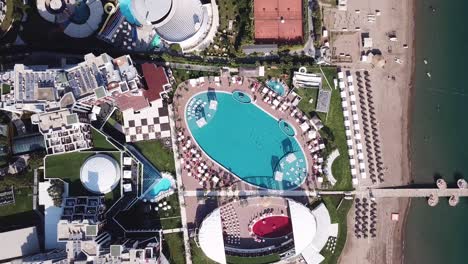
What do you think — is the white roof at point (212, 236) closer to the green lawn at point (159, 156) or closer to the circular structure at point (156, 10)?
the green lawn at point (159, 156)

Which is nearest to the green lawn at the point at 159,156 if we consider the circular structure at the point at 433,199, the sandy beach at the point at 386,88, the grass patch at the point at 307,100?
the grass patch at the point at 307,100

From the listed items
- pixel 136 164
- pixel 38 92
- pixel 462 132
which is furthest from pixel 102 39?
pixel 462 132

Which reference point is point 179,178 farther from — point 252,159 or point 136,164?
point 252,159

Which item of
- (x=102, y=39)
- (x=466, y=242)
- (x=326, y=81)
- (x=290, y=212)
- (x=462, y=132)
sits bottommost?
(x=466, y=242)

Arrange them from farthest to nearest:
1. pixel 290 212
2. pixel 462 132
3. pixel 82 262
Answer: pixel 462 132 < pixel 290 212 < pixel 82 262

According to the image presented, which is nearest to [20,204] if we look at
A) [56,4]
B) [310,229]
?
[56,4]

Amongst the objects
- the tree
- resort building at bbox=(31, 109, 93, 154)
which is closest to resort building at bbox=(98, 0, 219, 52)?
resort building at bbox=(31, 109, 93, 154)

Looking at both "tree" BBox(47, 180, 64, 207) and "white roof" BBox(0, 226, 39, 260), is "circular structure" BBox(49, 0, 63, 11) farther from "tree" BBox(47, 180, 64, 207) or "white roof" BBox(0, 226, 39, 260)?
"white roof" BBox(0, 226, 39, 260)

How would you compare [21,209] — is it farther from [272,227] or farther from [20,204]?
[272,227]
